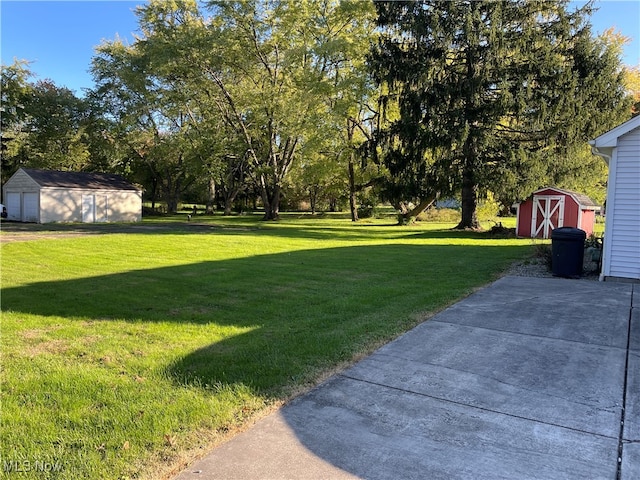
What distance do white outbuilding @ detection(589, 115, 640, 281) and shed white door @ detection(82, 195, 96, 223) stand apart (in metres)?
30.4

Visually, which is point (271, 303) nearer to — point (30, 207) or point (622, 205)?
point (622, 205)

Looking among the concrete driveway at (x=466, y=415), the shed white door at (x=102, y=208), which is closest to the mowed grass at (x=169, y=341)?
the concrete driveway at (x=466, y=415)

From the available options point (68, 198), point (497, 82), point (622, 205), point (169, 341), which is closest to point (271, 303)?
point (169, 341)

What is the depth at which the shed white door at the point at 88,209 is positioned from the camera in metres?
30.7

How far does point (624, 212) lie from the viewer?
354 inches

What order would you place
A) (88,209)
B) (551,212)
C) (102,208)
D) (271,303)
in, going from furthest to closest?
(102,208) < (88,209) < (551,212) < (271,303)

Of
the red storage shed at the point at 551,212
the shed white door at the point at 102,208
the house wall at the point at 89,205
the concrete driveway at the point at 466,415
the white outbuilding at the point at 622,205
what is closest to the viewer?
the concrete driveway at the point at 466,415

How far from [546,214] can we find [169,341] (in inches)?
775

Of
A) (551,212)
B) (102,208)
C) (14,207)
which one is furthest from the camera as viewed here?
(102,208)

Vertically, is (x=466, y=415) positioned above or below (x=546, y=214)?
below

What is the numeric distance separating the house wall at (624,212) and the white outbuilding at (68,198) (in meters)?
30.2

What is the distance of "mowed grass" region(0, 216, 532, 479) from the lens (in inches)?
114

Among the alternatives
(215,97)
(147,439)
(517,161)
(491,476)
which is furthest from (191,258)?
(215,97)

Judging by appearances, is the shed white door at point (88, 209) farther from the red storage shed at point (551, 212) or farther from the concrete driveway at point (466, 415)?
the concrete driveway at point (466, 415)
